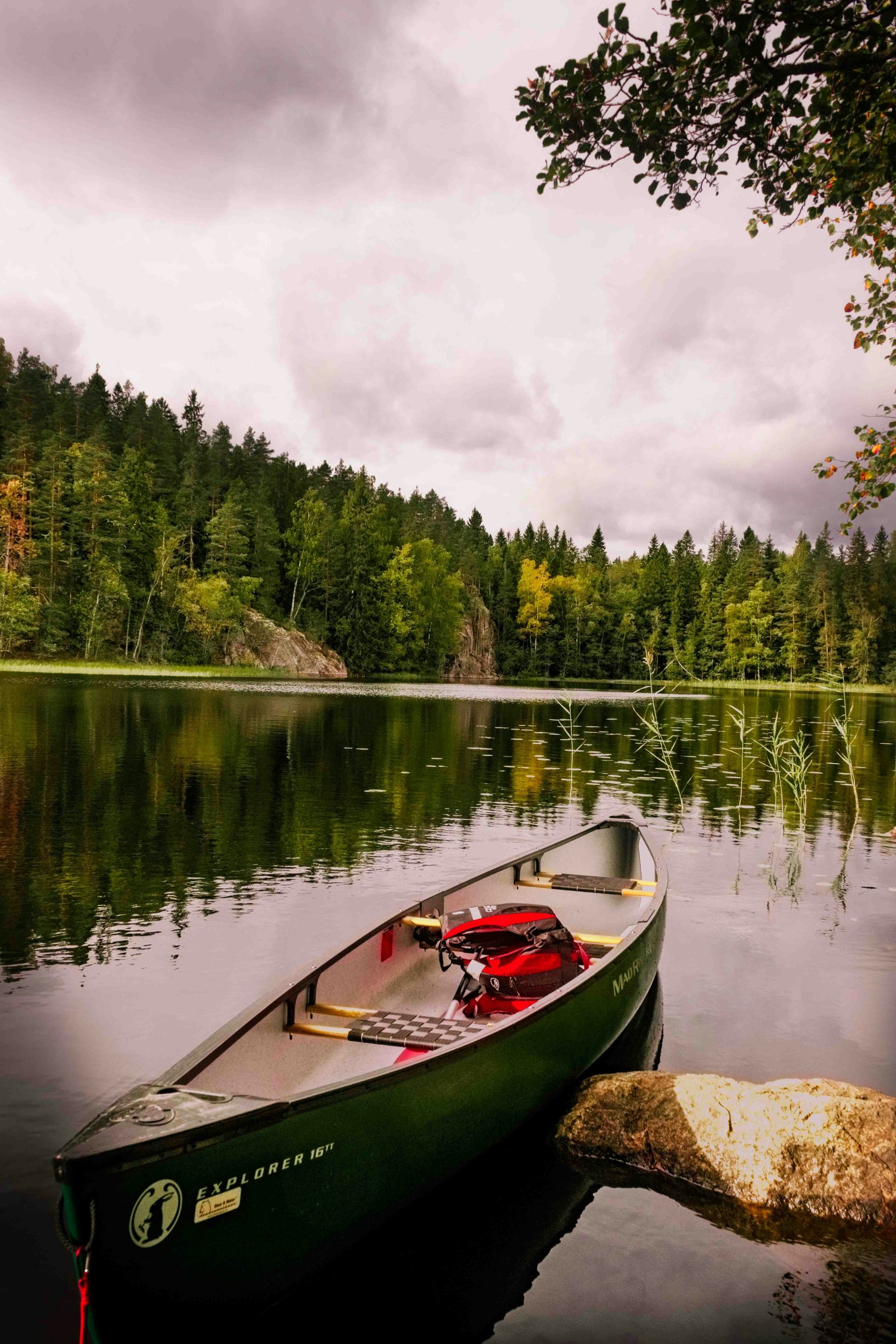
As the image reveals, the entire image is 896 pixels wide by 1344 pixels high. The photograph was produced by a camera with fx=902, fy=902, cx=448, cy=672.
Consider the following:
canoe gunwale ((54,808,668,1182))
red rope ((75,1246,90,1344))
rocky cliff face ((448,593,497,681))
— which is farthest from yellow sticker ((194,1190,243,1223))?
rocky cliff face ((448,593,497,681))

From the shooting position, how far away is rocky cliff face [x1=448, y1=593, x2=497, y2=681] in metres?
107

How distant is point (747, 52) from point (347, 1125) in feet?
21.3

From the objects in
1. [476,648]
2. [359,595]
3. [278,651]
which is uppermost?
[359,595]

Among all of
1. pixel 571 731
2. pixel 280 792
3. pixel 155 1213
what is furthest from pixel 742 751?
pixel 571 731

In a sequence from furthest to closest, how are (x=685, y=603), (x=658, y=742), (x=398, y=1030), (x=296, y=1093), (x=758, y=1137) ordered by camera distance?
(x=685, y=603)
(x=658, y=742)
(x=398, y=1030)
(x=758, y=1137)
(x=296, y=1093)

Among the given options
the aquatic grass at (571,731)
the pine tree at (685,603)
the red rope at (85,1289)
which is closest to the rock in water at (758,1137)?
→ the red rope at (85,1289)

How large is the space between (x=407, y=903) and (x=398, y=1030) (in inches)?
80.2

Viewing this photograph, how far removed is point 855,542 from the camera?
4437 inches

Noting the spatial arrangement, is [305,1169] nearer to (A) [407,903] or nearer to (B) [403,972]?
(B) [403,972]

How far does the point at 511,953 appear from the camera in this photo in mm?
7293

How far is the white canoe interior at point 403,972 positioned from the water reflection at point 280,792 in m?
3.60

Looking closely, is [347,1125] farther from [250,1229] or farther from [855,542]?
[855,542]

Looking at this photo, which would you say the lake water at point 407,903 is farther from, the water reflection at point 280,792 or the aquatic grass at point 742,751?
the aquatic grass at point 742,751

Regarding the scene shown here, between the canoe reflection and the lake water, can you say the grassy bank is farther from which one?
the canoe reflection
